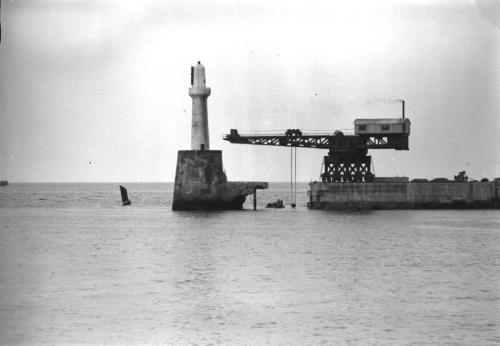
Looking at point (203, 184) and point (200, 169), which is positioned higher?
point (200, 169)

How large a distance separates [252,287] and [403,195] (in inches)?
2561

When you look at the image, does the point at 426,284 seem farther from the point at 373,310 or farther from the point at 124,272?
the point at 124,272

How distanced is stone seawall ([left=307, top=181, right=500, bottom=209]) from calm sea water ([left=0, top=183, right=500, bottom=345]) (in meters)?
27.6

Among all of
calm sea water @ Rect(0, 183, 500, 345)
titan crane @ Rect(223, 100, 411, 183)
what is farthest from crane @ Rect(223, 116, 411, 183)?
calm sea water @ Rect(0, 183, 500, 345)

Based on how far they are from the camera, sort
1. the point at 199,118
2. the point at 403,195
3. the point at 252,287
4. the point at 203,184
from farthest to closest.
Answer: the point at 403,195 < the point at 199,118 < the point at 203,184 < the point at 252,287

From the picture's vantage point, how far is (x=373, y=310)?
32.4m

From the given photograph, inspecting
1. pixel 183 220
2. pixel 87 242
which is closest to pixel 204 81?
pixel 183 220

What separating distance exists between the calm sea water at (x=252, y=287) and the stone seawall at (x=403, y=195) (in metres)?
27.6

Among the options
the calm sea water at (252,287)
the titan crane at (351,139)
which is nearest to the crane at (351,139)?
the titan crane at (351,139)

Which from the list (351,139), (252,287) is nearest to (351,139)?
(351,139)

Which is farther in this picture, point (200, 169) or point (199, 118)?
point (199, 118)

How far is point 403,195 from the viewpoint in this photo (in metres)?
102

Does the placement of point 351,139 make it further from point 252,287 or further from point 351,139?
point 252,287

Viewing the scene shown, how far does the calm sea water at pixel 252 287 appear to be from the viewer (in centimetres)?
2823
